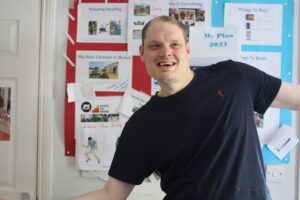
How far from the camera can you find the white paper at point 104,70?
4.84ft

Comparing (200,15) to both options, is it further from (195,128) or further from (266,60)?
(195,128)

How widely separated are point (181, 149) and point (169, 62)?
0.30 meters

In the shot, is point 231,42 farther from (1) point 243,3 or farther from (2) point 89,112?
(2) point 89,112

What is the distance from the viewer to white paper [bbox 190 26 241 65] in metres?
1.43

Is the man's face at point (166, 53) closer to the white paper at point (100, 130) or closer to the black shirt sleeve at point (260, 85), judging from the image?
the black shirt sleeve at point (260, 85)

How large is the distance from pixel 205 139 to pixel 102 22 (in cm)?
87

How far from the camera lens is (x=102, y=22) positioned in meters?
1.48

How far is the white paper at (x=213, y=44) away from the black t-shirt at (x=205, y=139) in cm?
39

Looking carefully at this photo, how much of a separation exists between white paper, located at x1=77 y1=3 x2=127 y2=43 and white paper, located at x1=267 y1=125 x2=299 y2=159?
91 cm

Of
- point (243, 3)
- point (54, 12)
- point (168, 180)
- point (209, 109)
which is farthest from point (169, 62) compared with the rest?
point (54, 12)

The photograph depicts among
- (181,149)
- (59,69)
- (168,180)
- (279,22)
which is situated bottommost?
(168,180)

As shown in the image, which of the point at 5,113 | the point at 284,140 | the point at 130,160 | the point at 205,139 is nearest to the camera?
the point at 205,139

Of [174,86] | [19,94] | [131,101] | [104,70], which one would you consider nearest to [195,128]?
[174,86]

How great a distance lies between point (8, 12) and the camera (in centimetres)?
151
